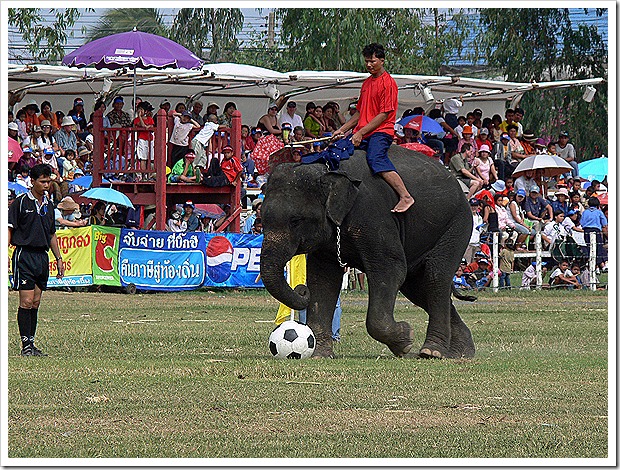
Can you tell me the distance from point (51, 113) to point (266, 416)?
20230 mm

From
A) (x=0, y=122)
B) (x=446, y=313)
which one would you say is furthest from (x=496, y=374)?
(x=0, y=122)

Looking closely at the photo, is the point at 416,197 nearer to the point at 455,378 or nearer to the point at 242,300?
the point at 455,378

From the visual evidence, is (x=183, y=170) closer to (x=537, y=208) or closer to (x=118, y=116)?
(x=118, y=116)

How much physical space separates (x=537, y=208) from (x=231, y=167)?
7.31 m

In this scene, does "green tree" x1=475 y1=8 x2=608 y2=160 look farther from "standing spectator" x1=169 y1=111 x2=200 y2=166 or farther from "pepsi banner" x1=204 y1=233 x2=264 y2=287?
"pepsi banner" x1=204 y1=233 x2=264 y2=287

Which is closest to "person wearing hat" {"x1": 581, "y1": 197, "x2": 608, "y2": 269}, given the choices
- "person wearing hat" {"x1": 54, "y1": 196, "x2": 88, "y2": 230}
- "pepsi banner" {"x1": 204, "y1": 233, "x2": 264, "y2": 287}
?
"pepsi banner" {"x1": 204, "y1": 233, "x2": 264, "y2": 287}

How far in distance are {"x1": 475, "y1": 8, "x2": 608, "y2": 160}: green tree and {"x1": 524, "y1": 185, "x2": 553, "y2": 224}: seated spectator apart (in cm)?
777

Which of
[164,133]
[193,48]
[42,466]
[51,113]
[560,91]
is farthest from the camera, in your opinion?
[193,48]

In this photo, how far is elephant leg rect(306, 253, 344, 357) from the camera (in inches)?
536

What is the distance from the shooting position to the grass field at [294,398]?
8.33 metres

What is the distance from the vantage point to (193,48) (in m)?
50.3

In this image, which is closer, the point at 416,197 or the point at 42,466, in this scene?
the point at 42,466

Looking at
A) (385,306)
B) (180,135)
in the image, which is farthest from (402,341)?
(180,135)

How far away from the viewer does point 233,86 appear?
3062 centimetres
